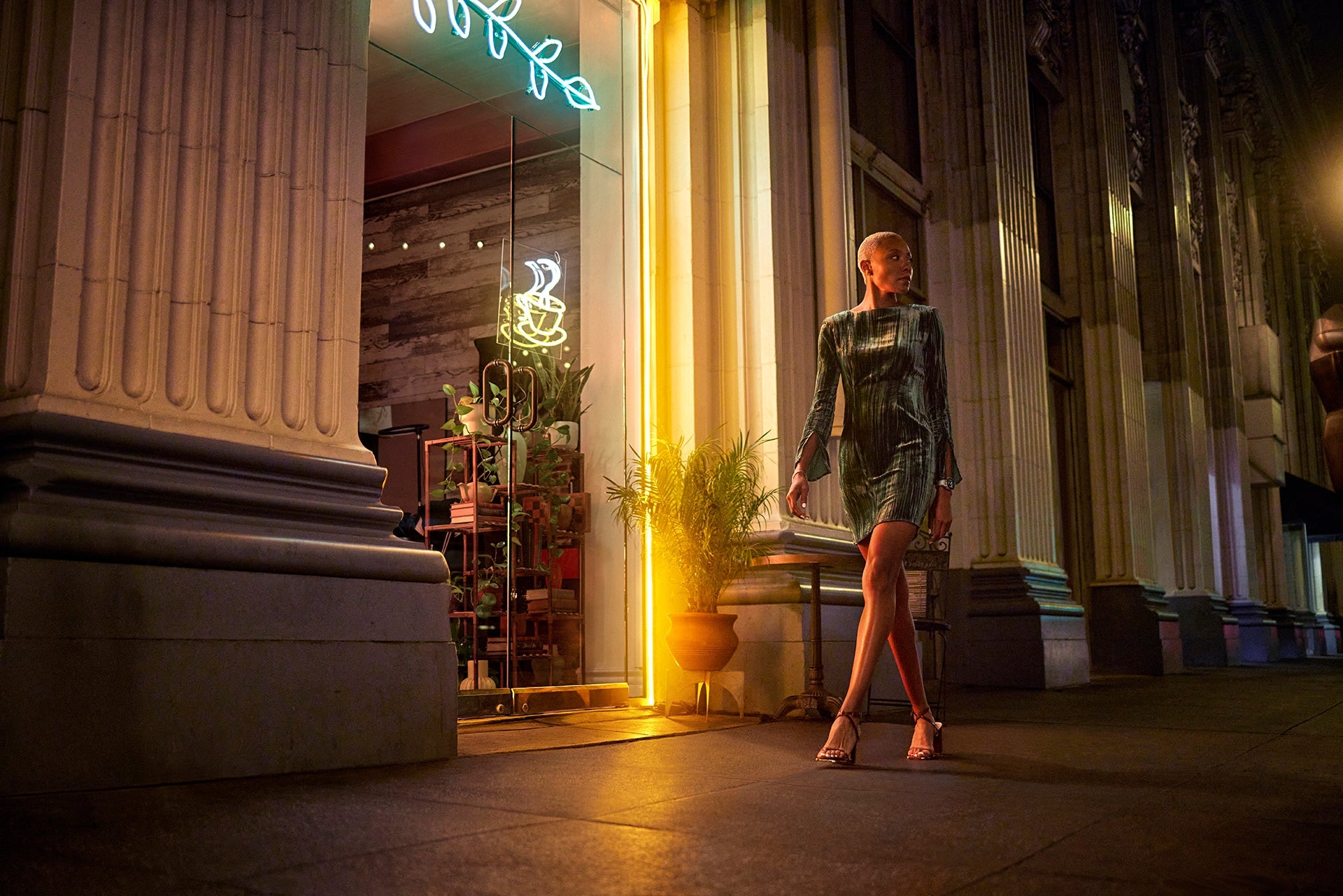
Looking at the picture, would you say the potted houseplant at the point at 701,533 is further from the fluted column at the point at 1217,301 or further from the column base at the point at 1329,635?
the column base at the point at 1329,635

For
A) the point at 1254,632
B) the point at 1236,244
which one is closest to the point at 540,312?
the point at 1254,632

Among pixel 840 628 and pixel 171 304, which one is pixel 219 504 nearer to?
pixel 171 304

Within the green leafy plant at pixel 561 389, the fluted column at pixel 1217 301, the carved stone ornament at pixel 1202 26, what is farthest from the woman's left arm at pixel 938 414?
the carved stone ornament at pixel 1202 26

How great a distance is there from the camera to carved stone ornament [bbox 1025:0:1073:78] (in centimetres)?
1184

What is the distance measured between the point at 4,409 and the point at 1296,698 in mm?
7306

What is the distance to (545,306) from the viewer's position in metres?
7.16

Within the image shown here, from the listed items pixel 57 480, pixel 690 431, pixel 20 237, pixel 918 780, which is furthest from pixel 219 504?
pixel 690 431

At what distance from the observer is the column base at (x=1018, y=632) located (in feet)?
30.4

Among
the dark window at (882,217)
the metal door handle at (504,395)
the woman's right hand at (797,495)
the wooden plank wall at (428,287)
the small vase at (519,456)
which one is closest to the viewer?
the woman's right hand at (797,495)

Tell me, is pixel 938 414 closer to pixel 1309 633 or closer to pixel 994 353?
pixel 994 353

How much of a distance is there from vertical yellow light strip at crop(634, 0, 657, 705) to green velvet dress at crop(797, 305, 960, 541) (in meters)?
2.61

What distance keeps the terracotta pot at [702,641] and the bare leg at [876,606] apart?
2053 mm

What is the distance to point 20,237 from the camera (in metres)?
3.25

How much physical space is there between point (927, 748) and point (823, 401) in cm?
127
